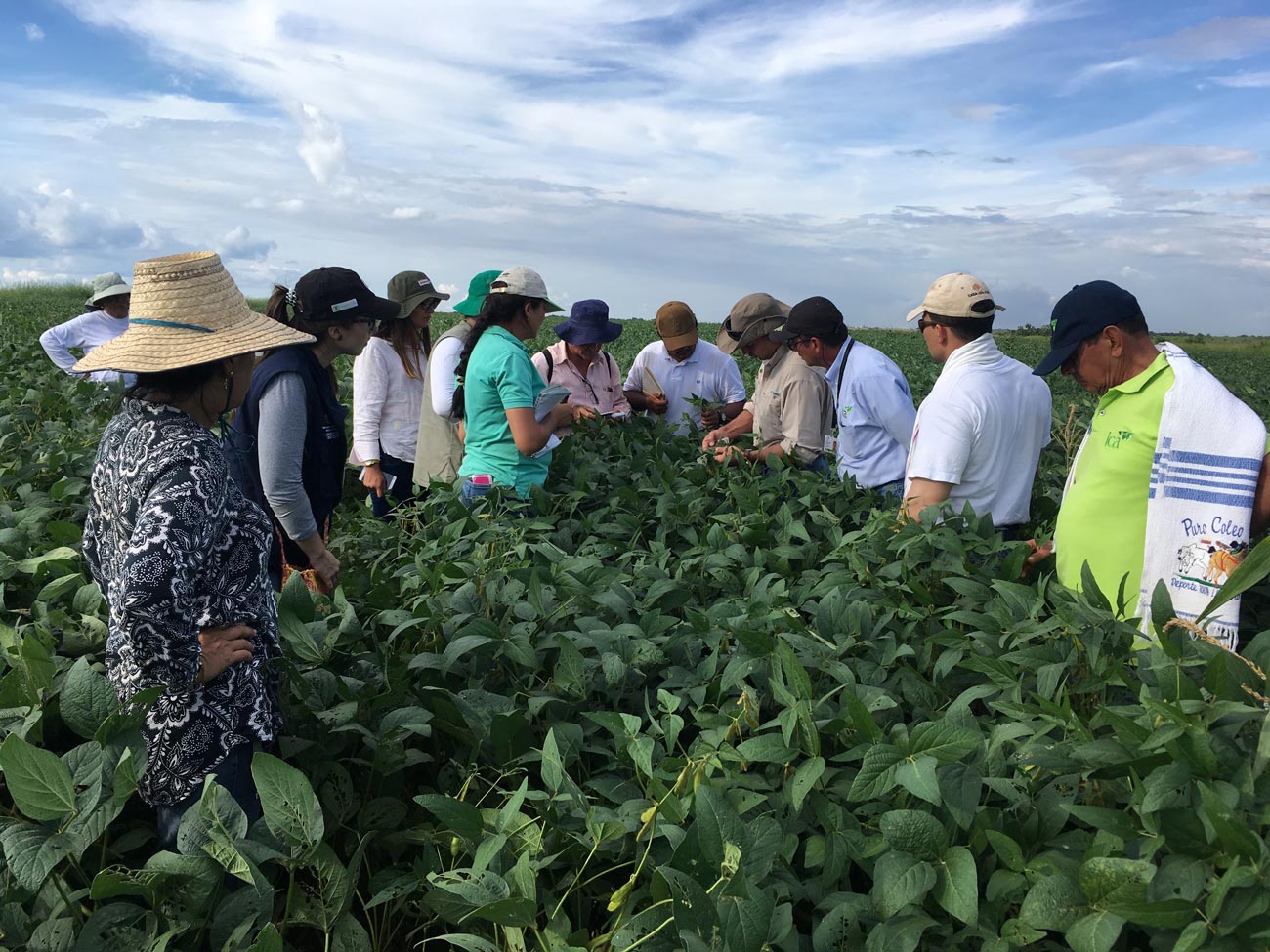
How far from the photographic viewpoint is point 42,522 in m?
3.38

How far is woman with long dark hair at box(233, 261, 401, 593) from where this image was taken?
2.97 meters

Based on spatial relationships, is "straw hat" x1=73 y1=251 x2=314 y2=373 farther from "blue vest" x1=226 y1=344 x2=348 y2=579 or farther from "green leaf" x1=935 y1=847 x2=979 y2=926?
"green leaf" x1=935 y1=847 x2=979 y2=926

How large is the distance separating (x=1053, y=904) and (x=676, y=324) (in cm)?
470

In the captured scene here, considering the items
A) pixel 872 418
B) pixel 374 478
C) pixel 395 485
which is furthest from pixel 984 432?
pixel 395 485

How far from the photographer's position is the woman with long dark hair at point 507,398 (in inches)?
149

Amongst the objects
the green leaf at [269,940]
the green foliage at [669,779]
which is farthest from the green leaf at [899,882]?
the green leaf at [269,940]

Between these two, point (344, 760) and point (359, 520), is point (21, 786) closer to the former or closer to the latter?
point (344, 760)

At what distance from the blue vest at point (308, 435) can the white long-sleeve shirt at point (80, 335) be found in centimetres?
466

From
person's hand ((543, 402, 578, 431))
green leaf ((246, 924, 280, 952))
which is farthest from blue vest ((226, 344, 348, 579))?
green leaf ((246, 924, 280, 952))

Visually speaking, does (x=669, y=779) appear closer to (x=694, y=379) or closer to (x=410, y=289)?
(x=410, y=289)

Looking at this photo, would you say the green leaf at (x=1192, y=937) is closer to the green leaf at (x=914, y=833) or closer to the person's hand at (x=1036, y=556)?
the green leaf at (x=914, y=833)

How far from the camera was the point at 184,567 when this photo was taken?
166cm

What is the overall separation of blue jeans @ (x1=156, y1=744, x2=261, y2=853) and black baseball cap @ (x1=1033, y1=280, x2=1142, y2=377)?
234 cm

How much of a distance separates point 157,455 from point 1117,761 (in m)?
1.85
